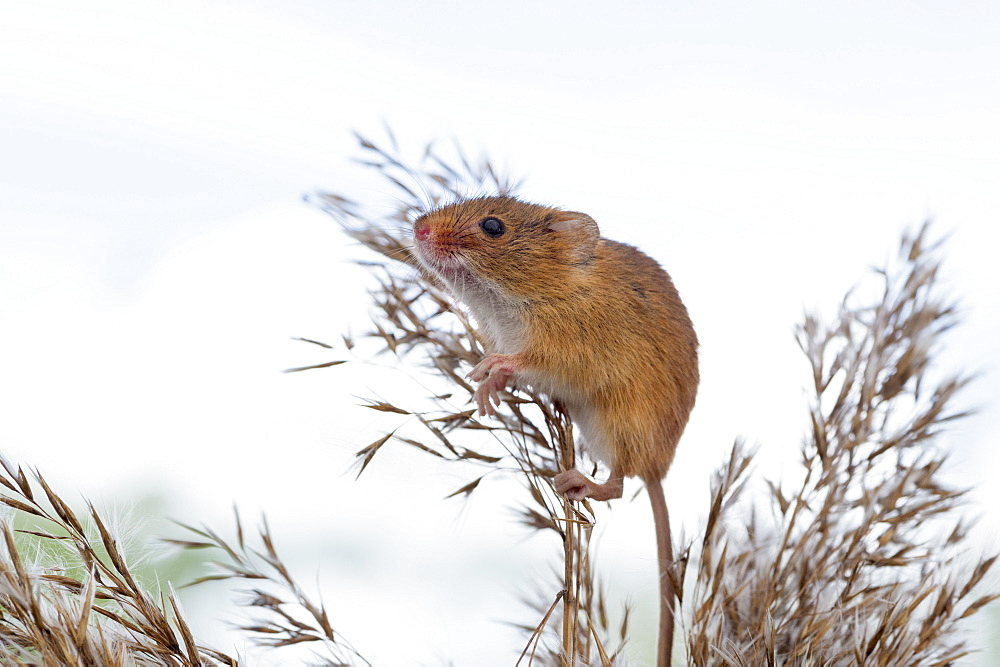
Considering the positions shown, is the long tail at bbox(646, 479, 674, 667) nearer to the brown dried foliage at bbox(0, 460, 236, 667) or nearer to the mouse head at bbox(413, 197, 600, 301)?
the mouse head at bbox(413, 197, 600, 301)

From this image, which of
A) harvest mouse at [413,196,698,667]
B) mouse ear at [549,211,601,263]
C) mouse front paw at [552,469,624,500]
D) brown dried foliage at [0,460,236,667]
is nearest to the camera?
brown dried foliage at [0,460,236,667]

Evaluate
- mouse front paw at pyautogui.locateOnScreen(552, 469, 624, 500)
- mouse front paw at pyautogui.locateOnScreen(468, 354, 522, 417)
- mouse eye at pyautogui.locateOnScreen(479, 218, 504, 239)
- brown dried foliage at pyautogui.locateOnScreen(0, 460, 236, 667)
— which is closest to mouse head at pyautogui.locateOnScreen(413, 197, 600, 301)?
mouse eye at pyautogui.locateOnScreen(479, 218, 504, 239)

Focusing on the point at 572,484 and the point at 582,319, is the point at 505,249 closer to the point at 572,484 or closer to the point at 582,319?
the point at 582,319

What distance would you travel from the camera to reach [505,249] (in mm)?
1780

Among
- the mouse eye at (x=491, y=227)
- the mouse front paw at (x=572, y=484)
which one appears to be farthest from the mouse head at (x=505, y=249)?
the mouse front paw at (x=572, y=484)

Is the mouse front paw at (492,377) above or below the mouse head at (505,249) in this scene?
below

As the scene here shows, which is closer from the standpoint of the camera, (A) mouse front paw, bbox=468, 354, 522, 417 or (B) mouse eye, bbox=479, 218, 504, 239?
(A) mouse front paw, bbox=468, 354, 522, 417

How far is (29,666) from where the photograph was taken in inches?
41.1

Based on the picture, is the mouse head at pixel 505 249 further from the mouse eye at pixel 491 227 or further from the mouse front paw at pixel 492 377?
the mouse front paw at pixel 492 377

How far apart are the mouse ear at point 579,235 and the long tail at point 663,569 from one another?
473 millimetres

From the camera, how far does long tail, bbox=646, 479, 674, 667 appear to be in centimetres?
147

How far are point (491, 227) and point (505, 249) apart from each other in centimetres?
5

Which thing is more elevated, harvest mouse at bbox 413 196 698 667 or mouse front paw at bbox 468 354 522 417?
harvest mouse at bbox 413 196 698 667

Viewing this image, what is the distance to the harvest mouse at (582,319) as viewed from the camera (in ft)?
5.55
